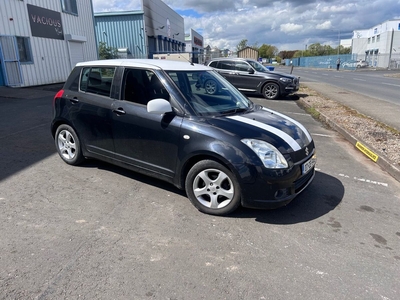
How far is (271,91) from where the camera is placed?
13.9m

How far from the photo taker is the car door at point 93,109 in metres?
4.32

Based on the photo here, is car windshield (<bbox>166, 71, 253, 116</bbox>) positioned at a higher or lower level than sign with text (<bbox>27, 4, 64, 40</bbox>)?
lower

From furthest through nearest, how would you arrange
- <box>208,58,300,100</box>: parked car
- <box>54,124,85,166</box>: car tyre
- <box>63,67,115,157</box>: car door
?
<box>208,58,300,100</box>: parked car, <box>54,124,85,166</box>: car tyre, <box>63,67,115,157</box>: car door

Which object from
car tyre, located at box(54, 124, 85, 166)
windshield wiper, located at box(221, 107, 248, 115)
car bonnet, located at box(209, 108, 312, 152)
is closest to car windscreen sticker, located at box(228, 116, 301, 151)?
car bonnet, located at box(209, 108, 312, 152)

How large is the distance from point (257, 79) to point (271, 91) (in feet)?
2.79

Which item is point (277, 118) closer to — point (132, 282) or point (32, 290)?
point (132, 282)

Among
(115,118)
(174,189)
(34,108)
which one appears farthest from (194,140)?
(34,108)

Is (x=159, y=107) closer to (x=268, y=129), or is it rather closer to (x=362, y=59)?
(x=268, y=129)

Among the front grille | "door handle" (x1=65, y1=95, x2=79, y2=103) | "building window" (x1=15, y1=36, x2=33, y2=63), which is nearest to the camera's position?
the front grille

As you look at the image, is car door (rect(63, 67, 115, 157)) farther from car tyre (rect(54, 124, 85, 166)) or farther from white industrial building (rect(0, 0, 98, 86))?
white industrial building (rect(0, 0, 98, 86))

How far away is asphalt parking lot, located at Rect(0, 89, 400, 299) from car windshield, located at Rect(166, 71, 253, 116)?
3.97ft

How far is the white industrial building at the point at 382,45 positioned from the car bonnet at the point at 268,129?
61417 millimetres

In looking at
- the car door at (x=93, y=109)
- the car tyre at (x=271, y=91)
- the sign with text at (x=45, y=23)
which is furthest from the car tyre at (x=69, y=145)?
the sign with text at (x=45, y=23)

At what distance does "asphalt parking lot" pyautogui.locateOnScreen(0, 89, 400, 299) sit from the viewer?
2451mm
